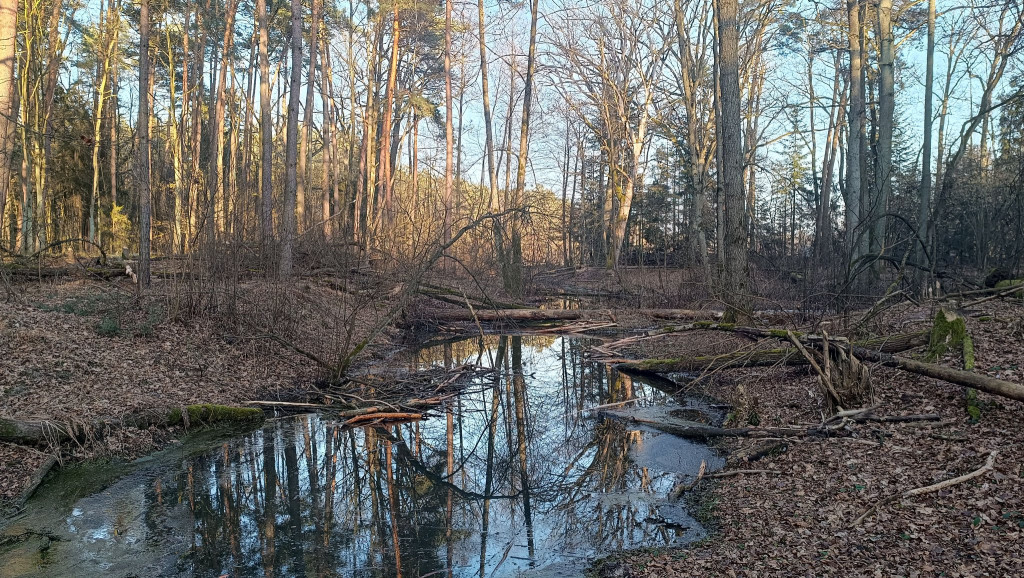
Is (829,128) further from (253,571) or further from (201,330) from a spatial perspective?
(253,571)

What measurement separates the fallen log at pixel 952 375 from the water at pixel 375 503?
7.62 feet

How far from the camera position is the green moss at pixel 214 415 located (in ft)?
26.7

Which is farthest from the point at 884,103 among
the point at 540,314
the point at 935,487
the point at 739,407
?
the point at 935,487

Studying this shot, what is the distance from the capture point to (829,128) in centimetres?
3177

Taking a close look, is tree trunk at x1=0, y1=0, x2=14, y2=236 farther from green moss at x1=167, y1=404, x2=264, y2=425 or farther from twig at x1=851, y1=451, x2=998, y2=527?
twig at x1=851, y1=451, x2=998, y2=527

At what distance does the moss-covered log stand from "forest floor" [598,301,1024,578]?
5888 mm

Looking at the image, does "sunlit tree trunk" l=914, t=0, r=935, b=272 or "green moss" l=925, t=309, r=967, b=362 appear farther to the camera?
"sunlit tree trunk" l=914, t=0, r=935, b=272

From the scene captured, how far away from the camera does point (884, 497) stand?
477 cm

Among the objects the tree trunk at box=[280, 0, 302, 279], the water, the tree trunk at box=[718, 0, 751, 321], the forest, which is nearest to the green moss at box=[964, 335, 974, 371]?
the forest

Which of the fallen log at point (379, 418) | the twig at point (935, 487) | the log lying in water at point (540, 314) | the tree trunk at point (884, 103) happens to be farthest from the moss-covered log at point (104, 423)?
the tree trunk at point (884, 103)

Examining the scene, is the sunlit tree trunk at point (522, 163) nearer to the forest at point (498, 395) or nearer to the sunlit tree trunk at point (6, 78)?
the forest at point (498, 395)

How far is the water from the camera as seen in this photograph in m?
4.84

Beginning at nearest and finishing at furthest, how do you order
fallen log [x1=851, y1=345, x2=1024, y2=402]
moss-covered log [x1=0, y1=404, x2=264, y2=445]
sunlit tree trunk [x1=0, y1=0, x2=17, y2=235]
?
1. fallen log [x1=851, y1=345, x2=1024, y2=402]
2. moss-covered log [x1=0, y1=404, x2=264, y2=445]
3. sunlit tree trunk [x1=0, y1=0, x2=17, y2=235]

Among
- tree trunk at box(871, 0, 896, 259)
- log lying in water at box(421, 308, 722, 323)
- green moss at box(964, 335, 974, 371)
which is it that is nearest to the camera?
green moss at box(964, 335, 974, 371)
